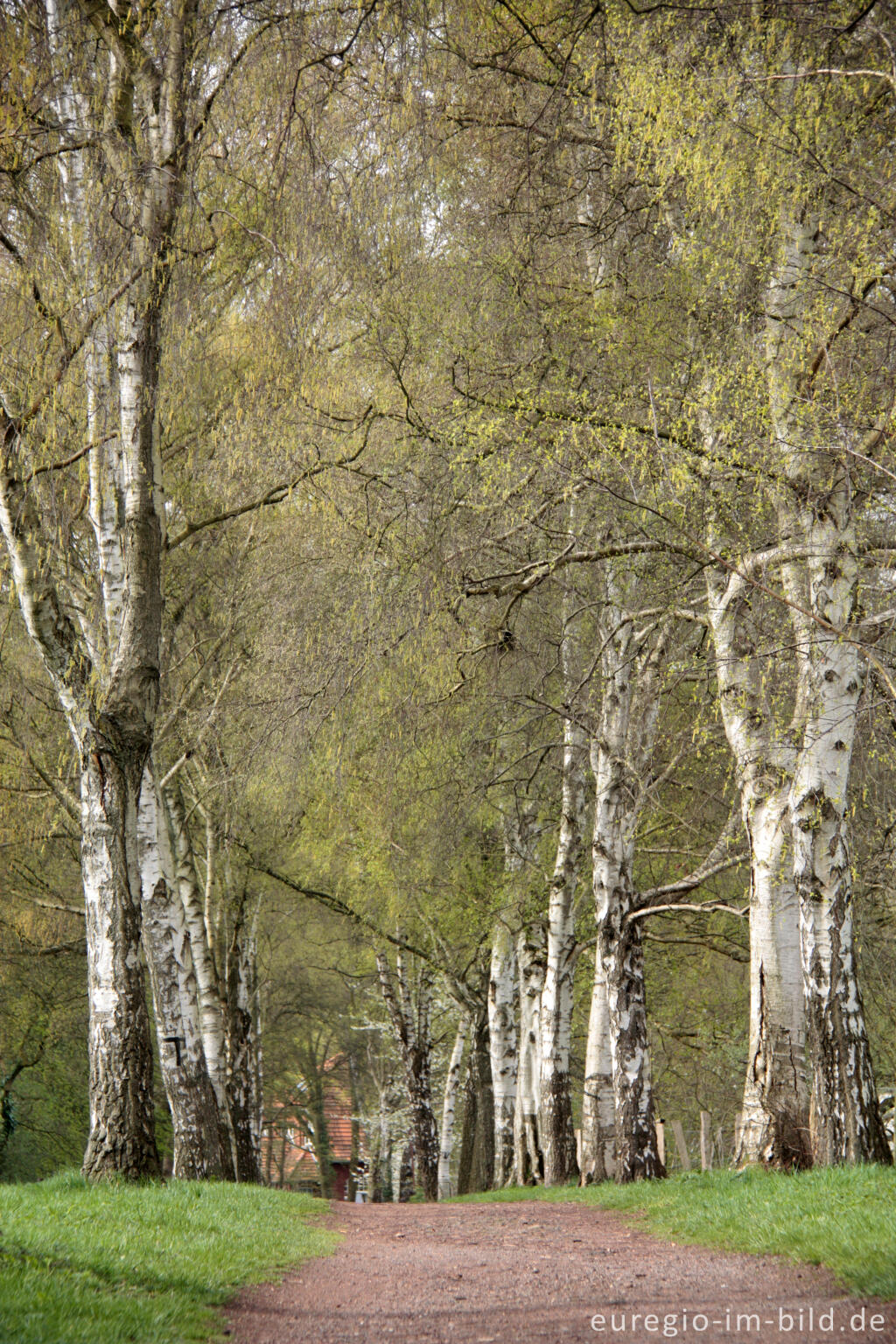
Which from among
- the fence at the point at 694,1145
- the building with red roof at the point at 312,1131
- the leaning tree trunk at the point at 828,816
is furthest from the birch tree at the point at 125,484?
the building with red roof at the point at 312,1131

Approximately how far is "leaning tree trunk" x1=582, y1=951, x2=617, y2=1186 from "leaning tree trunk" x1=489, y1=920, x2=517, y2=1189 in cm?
386

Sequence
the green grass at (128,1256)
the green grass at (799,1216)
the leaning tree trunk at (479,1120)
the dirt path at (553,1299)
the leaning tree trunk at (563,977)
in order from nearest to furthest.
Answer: the green grass at (128,1256), the dirt path at (553,1299), the green grass at (799,1216), the leaning tree trunk at (563,977), the leaning tree trunk at (479,1120)

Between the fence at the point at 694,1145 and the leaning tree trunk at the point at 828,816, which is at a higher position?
the leaning tree trunk at the point at 828,816

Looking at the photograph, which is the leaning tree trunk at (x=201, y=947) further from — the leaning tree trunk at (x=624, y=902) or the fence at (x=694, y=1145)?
the fence at (x=694, y=1145)

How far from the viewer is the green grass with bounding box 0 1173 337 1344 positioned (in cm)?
462

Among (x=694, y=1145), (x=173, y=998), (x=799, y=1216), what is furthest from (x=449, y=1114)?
(x=799, y=1216)

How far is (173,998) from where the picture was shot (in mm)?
12172

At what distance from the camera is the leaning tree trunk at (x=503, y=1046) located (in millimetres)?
19094

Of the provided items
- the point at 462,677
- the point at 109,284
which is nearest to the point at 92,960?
the point at 462,677

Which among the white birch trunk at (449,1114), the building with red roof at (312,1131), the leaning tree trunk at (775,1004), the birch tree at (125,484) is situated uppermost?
the birch tree at (125,484)

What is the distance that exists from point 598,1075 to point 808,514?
27.6 ft

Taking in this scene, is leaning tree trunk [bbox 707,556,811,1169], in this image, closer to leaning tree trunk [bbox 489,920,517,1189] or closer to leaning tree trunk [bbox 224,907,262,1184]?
leaning tree trunk [bbox 489,920,517,1189]

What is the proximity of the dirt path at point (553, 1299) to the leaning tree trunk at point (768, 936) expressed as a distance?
6.16 feet

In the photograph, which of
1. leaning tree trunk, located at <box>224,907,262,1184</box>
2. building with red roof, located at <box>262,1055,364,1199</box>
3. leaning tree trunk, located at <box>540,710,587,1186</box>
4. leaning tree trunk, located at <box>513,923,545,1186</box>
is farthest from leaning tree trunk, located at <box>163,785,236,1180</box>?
building with red roof, located at <box>262,1055,364,1199</box>
